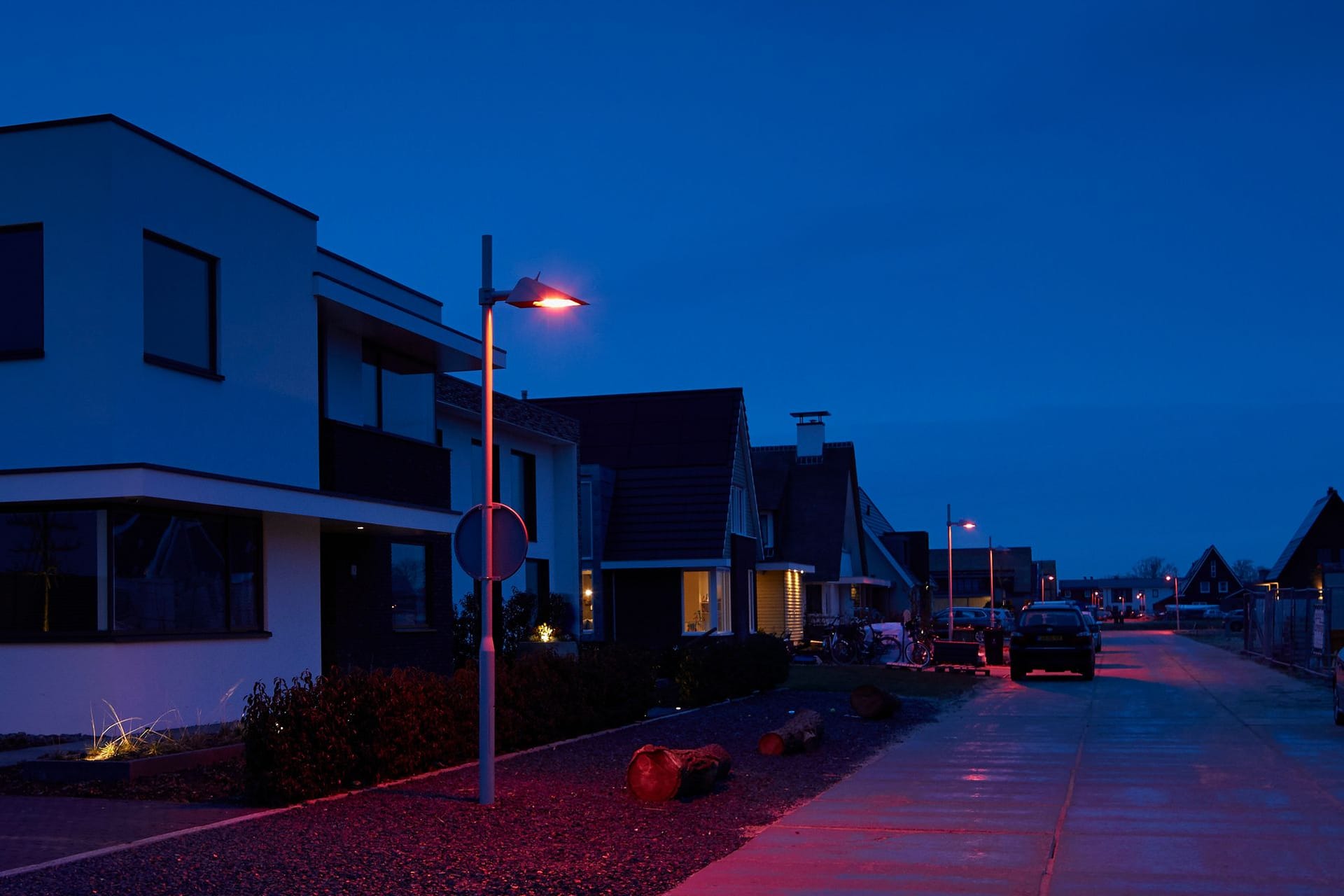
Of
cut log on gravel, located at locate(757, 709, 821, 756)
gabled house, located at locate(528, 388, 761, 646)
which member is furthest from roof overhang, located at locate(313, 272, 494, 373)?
gabled house, located at locate(528, 388, 761, 646)

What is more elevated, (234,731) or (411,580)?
(411,580)

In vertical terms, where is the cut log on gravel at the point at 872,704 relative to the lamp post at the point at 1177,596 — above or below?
above

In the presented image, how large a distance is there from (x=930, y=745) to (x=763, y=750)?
7.97 feet

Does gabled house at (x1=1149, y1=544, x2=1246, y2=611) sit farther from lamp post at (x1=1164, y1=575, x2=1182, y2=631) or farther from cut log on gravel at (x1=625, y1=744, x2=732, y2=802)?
cut log on gravel at (x1=625, y1=744, x2=732, y2=802)

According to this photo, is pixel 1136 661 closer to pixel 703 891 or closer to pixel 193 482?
pixel 193 482

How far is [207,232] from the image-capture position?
53.8 feet

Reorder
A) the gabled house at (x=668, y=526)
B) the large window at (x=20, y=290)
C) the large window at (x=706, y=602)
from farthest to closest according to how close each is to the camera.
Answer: the large window at (x=706, y=602), the gabled house at (x=668, y=526), the large window at (x=20, y=290)

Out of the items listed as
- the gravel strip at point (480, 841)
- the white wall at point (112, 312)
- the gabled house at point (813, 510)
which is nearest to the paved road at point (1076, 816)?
the gravel strip at point (480, 841)

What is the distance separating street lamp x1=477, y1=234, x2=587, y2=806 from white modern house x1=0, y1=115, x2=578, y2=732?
428cm

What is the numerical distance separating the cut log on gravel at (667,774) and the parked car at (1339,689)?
10.2 meters

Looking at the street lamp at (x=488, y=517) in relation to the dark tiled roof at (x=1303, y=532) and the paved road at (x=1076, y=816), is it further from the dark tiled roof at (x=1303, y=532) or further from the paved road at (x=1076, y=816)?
the dark tiled roof at (x=1303, y=532)

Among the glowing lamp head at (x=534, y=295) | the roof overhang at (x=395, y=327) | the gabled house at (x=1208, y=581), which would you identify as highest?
the roof overhang at (x=395, y=327)

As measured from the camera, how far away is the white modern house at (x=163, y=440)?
48.0 feet

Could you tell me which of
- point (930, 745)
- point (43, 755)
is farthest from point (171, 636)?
point (930, 745)
